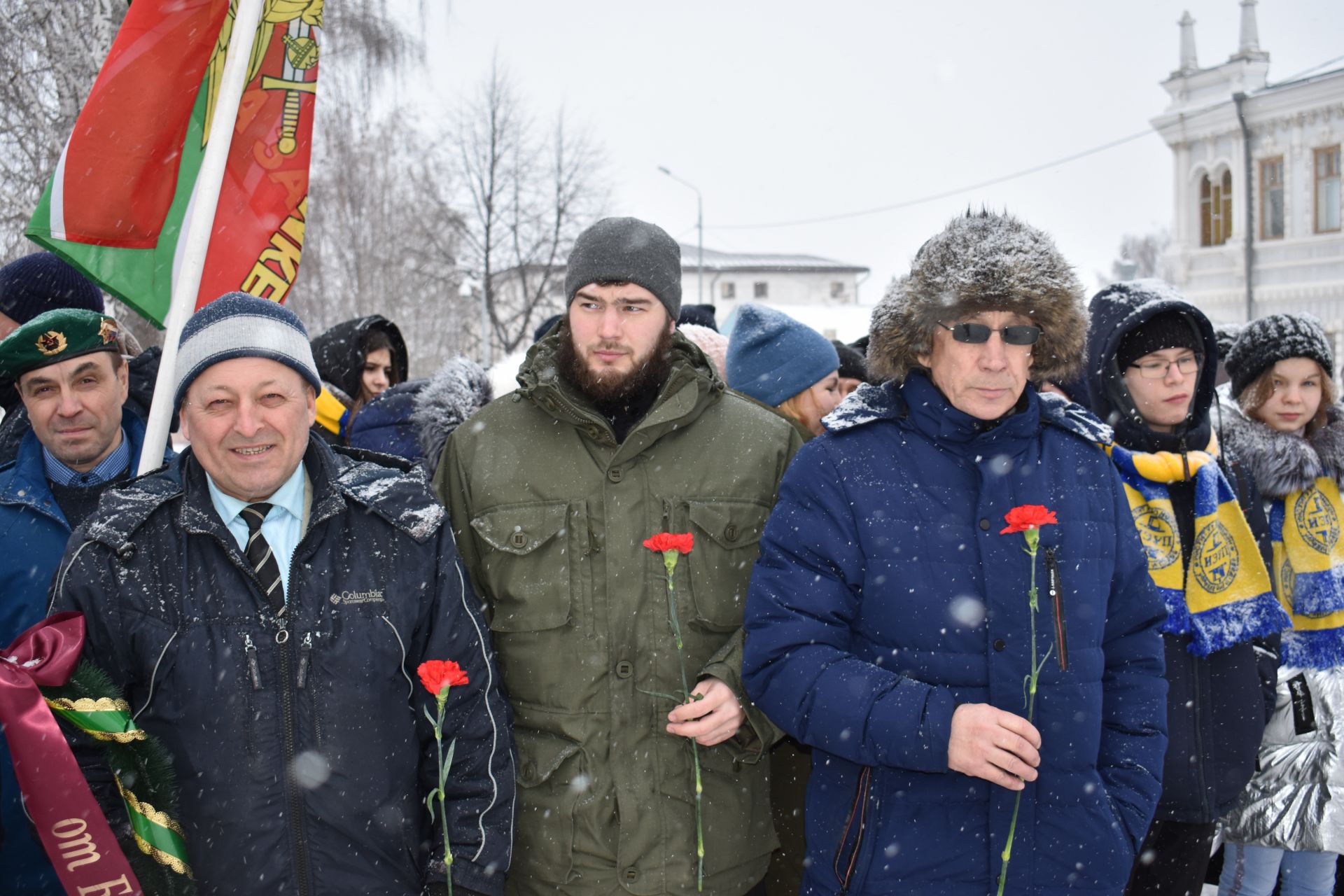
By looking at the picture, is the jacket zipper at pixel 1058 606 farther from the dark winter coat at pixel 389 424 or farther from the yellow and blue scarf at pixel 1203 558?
the dark winter coat at pixel 389 424

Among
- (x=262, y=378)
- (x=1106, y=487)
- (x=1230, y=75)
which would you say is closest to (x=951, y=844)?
(x=1106, y=487)

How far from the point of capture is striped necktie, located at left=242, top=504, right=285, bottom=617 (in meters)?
2.20

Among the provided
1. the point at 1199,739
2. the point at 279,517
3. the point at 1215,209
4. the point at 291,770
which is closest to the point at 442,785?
the point at 291,770

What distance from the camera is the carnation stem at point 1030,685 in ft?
6.58

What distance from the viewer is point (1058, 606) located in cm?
219

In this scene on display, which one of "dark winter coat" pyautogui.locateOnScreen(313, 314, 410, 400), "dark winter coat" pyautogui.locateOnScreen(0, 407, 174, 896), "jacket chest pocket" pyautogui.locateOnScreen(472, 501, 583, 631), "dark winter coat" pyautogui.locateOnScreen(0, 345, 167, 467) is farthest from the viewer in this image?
"dark winter coat" pyautogui.locateOnScreen(313, 314, 410, 400)

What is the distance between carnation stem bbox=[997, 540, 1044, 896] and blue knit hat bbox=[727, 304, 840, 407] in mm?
1997

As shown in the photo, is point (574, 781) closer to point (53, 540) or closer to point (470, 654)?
point (470, 654)

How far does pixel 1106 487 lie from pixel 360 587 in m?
1.70

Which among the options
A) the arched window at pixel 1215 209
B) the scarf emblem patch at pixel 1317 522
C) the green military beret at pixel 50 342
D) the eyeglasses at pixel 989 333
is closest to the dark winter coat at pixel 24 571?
the green military beret at pixel 50 342

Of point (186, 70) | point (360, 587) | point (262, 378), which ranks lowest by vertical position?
point (360, 587)

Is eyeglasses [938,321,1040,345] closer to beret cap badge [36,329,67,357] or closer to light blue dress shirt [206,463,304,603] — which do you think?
light blue dress shirt [206,463,304,603]

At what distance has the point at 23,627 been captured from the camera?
2.67 m

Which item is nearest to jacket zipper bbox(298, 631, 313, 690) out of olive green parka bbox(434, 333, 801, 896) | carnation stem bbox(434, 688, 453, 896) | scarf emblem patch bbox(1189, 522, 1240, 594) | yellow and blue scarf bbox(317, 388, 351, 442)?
carnation stem bbox(434, 688, 453, 896)
